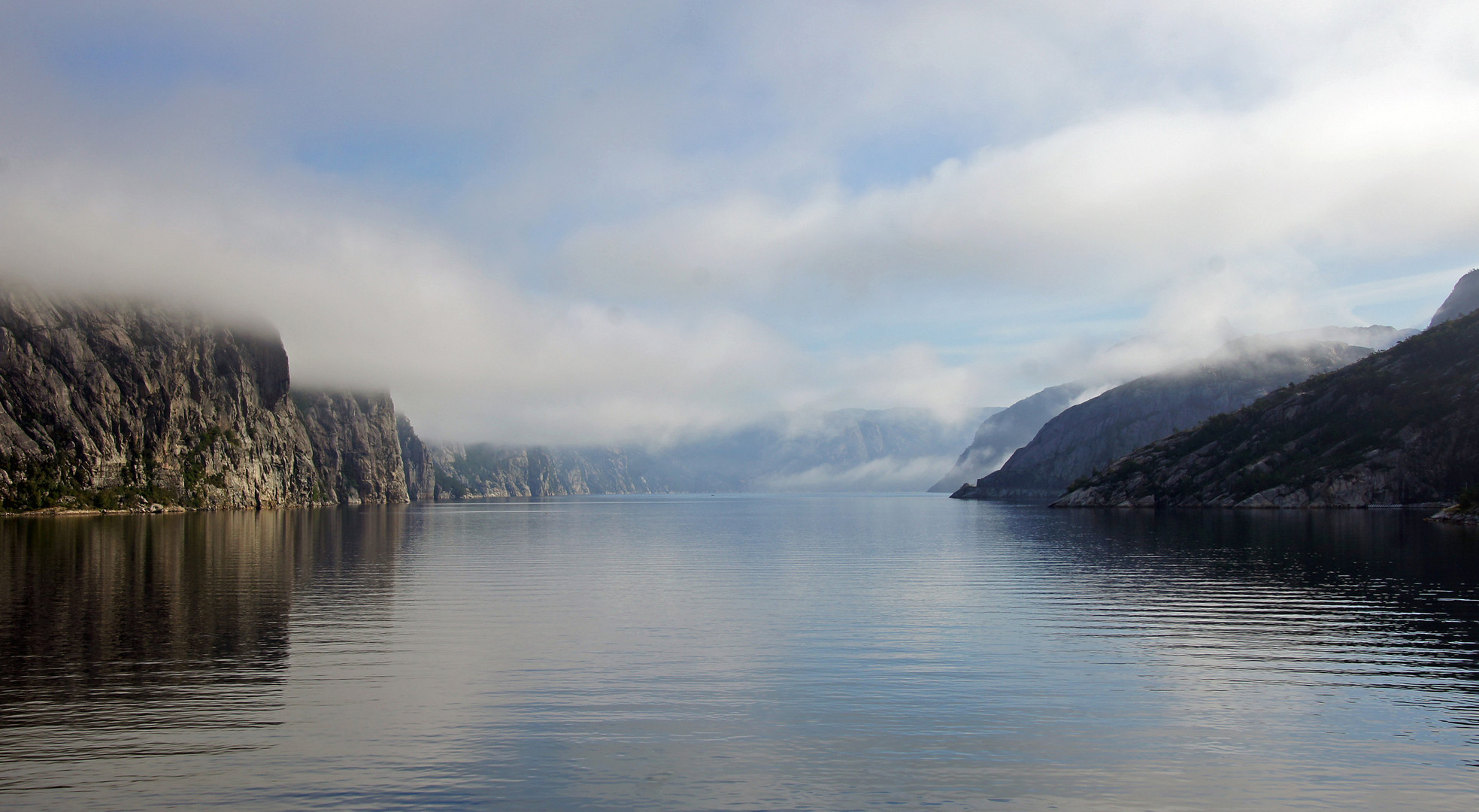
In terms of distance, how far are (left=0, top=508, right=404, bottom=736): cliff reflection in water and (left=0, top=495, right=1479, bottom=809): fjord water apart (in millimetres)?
246

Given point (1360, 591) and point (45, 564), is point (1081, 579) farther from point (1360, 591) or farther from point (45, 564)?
point (45, 564)

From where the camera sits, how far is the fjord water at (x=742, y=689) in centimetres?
2180

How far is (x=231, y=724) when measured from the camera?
2697 cm

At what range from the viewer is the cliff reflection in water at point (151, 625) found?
2916 cm

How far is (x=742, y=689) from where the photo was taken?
105ft

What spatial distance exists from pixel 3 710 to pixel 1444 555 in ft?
328

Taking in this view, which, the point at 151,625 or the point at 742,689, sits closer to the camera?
the point at 742,689

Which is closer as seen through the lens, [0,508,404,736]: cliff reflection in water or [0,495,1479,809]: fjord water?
[0,495,1479,809]: fjord water

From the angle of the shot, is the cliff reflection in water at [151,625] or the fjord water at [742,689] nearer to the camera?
the fjord water at [742,689]

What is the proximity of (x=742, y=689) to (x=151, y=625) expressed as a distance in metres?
32.1

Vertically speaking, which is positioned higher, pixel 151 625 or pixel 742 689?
pixel 151 625

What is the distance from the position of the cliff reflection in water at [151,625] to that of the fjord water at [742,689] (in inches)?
9.7

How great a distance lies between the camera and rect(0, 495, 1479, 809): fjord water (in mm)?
21797

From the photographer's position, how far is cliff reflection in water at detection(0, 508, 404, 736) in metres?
29.2
